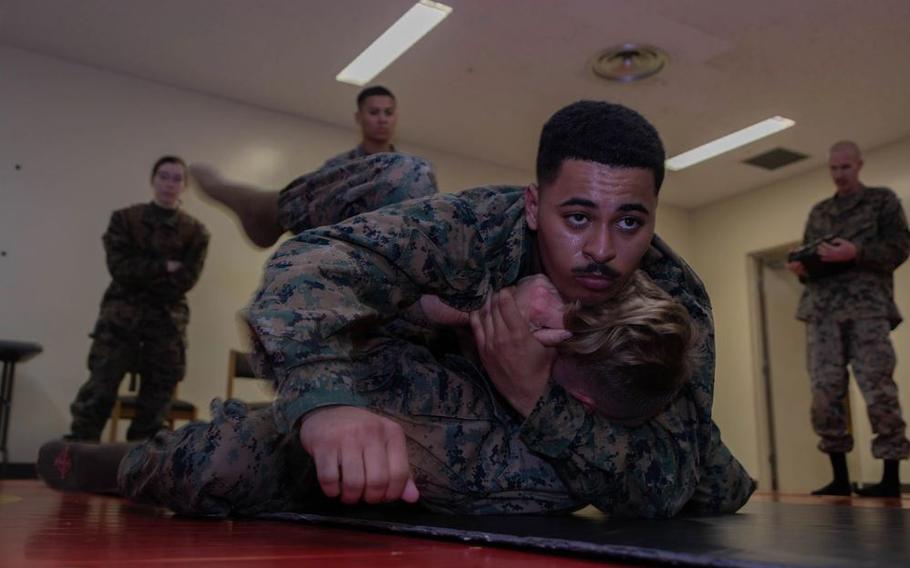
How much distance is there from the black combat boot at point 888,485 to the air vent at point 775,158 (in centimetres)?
296

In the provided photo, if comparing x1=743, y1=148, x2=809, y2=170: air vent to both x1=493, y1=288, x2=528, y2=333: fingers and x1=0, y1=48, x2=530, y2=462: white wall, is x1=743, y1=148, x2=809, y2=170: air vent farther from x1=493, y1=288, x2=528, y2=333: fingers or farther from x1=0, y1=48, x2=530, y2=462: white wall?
x1=493, y1=288, x2=528, y2=333: fingers

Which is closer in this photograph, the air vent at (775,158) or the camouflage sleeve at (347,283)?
the camouflage sleeve at (347,283)

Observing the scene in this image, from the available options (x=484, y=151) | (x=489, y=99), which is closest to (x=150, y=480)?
(x=489, y=99)

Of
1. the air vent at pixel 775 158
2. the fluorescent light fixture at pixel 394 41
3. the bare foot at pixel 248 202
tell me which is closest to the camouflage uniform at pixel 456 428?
the bare foot at pixel 248 202

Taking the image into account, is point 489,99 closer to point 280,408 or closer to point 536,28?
point 536,28

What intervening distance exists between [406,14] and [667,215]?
378 cm

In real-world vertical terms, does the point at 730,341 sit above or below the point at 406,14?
below

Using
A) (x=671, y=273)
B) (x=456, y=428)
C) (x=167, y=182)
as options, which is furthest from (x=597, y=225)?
(x=167, y=182)

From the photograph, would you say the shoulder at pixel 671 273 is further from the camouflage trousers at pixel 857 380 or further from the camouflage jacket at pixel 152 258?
the camouflage jacket at pixel 152 258

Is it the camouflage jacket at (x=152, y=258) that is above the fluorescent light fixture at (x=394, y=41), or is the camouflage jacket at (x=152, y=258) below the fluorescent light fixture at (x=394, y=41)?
below

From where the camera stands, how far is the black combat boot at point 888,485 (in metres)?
3.36

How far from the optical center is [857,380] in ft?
11.4

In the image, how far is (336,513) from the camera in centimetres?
129

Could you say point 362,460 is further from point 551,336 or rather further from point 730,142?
point 730,142
